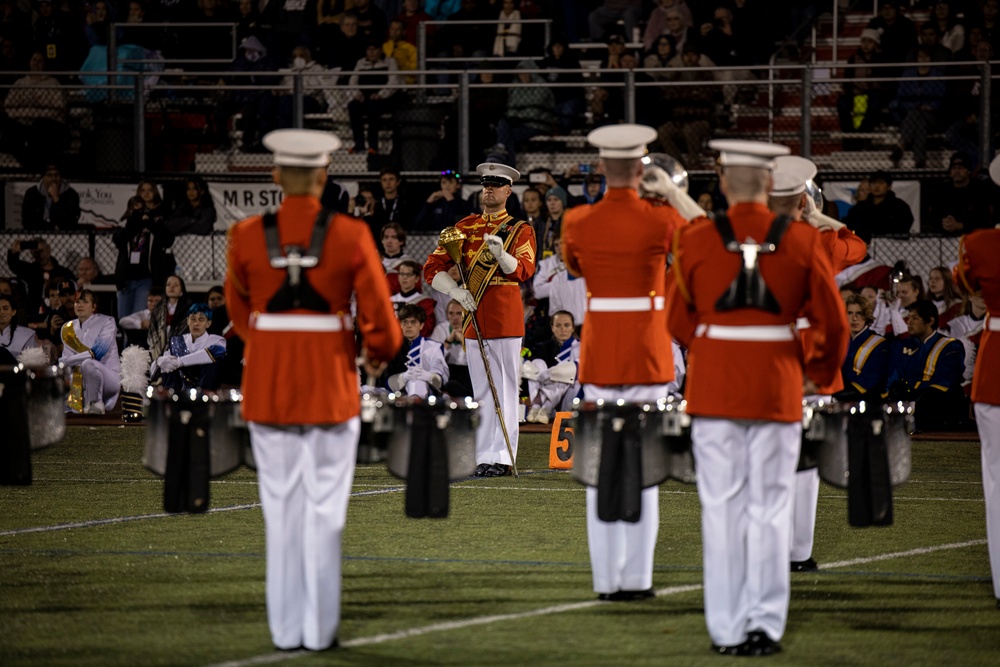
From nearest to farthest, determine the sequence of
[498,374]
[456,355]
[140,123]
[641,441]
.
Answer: [641,441], [498,374], [456,355], [140,123]

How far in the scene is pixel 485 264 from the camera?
11359 mm

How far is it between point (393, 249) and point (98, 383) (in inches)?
133

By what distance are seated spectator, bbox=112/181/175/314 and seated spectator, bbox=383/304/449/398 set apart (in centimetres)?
382

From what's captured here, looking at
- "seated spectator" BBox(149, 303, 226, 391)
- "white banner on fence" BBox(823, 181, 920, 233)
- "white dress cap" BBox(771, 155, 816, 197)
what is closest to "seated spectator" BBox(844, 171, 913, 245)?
"white banner on fence" BBox(823, 181, 920, 233)

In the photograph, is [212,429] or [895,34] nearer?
[212,429]

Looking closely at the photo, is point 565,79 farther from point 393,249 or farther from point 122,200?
point 122,200

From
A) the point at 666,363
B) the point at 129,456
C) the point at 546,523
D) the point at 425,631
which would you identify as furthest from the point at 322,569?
the point at 129,456

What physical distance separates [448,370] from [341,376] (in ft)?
29.0

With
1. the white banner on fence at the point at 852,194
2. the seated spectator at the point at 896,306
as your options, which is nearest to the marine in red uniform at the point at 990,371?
the seated spectator at the point at 896,306

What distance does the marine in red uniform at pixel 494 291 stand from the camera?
36.9ft

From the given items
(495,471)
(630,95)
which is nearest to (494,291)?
(495,471)

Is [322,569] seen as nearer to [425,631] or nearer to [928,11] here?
[425,631]

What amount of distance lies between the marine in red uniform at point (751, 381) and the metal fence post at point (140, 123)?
12.9 meters

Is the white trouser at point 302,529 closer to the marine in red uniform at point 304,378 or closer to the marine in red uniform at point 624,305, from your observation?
the marine in red uniform at point 304,378
